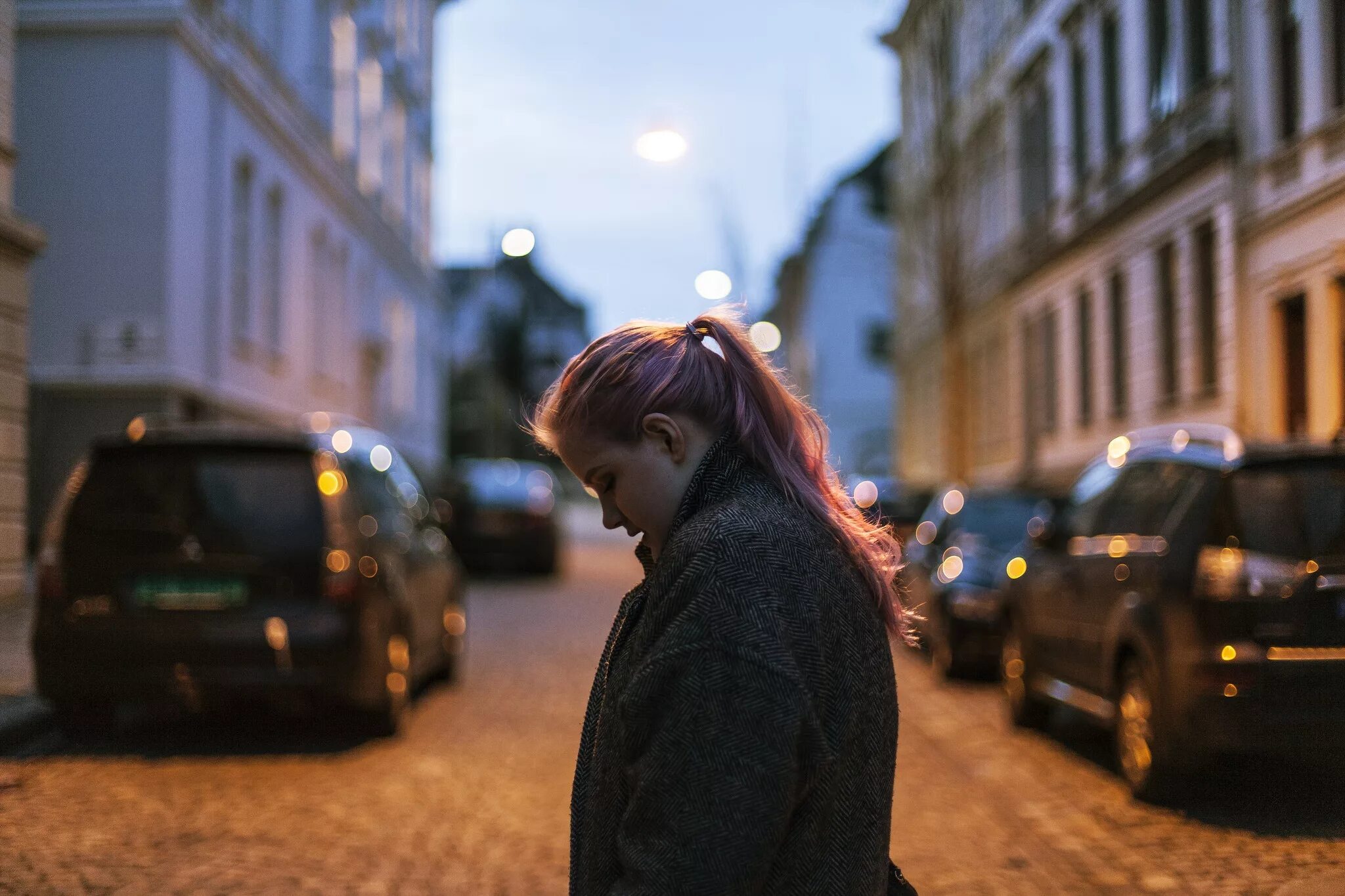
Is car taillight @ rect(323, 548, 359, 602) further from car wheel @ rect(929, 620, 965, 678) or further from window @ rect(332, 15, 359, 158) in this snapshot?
window @ rect(332, 15, 359, 158)

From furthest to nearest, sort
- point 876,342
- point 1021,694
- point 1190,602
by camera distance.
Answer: point 876,342 → point 1021,694 → point 1190,602

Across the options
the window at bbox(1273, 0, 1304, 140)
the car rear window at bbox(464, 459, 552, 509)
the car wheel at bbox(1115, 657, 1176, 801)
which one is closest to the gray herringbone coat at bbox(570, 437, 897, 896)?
the window at bbox(1273, 0, 1304, 140)

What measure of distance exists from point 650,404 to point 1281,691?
301 cm

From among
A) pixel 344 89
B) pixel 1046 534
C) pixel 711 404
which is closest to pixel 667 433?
pixel 711 404

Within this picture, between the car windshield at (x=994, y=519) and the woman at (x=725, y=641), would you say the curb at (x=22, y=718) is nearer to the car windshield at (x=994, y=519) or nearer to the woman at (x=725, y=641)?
the woman at (x=725, y=641)

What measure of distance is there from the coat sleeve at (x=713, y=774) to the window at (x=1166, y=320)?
702cm

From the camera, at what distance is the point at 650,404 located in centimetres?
206

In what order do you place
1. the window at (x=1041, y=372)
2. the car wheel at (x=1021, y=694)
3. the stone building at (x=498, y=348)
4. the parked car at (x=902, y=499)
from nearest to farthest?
1. the car wheel at (x=1021, y=694)
2. the parked car at (x=902, y=499)
3. the window at (x=1041, y=372)
4. the stone building at (x=498, y=348)

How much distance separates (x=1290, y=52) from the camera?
4.14m

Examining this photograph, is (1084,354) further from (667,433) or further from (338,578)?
(667,433)

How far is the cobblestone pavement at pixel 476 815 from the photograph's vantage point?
12.6ft

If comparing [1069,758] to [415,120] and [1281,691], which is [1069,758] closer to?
[1281,691]

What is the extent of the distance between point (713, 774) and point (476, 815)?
542 centimetres

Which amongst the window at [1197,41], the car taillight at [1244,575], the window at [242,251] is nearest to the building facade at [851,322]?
the window at [242,251]
